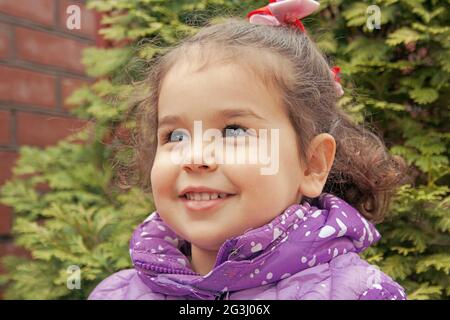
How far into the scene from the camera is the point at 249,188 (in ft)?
4.78

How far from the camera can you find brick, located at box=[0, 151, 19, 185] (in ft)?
10.0

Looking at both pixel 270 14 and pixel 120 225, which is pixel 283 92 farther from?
pixel 120 225

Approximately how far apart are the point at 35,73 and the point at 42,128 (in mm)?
288

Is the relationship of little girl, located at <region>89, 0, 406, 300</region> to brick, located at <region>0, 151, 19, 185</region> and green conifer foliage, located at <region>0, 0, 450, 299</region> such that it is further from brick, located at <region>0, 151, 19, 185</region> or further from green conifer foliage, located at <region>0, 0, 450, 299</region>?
brick, located at <region>0, 151, 19, 185</region>

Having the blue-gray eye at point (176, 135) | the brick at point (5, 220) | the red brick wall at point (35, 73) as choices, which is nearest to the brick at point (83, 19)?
the red brick wall at point (35, 73)

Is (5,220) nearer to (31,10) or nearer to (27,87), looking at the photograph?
(27,87)

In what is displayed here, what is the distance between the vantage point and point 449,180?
244cm

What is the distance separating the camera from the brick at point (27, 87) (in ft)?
10.1

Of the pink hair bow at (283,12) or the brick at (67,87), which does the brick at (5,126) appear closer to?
the brick at (67,87)

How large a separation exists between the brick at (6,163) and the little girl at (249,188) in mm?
1568

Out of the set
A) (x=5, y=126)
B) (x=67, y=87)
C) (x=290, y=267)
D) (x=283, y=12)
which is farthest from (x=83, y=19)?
(x=290, y=267)

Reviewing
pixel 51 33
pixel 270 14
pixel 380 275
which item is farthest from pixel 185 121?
pixel 51 33

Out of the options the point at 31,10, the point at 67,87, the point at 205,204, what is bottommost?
the point at 205,204
